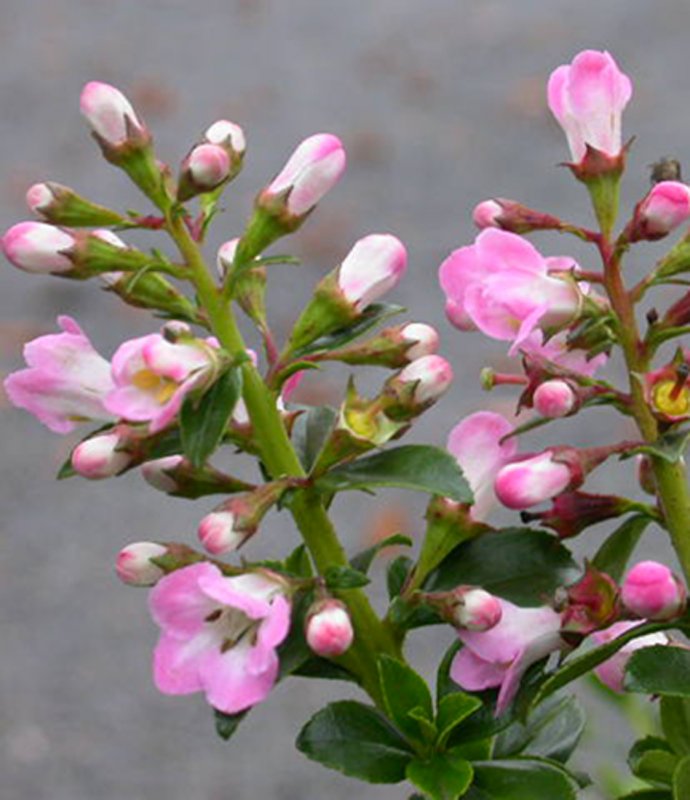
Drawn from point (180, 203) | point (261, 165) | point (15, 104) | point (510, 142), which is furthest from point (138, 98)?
point (180, 203)

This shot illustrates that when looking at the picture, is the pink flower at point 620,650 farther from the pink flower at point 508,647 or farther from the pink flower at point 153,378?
the pink flower at point 153,378

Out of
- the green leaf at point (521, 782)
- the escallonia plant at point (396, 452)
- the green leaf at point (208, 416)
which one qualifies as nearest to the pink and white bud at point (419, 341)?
the escallonia plant at point (396, 452)

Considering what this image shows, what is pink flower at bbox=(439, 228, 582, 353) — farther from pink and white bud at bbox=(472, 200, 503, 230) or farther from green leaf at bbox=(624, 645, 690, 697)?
green leaf at bbox=(624, 645, 690, 697)

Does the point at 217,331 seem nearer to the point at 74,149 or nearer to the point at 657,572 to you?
the point at 657,572

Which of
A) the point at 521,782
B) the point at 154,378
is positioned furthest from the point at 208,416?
the point at 521,782

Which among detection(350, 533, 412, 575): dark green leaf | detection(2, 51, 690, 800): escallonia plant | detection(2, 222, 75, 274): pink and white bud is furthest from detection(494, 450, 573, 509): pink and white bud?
detection(2, 222, 75, 274): pink and white bud

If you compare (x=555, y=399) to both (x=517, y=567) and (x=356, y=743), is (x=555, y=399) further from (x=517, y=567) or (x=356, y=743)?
(x=356, y=743)
